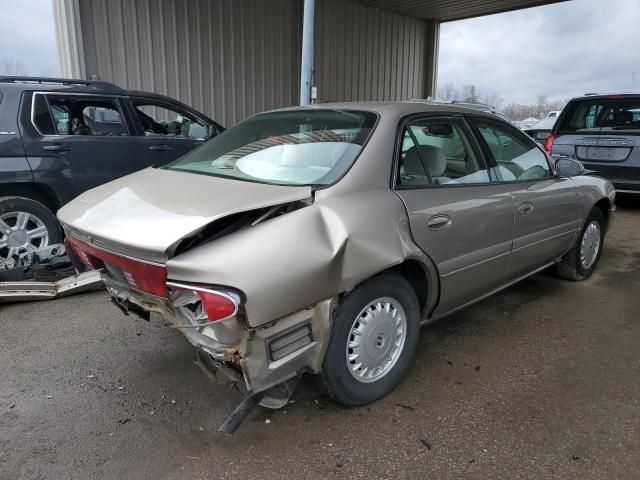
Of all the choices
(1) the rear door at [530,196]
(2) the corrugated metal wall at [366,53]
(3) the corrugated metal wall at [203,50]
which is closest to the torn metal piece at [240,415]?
(1) the rear door at [530,196]

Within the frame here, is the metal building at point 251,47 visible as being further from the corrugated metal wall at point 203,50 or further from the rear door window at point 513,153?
the rear door window at point 513,153

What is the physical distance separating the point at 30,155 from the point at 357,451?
3956mm

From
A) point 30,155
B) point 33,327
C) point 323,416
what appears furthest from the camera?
point 30,155

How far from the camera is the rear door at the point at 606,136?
270 inches

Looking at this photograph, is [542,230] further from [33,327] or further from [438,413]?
[33,327]

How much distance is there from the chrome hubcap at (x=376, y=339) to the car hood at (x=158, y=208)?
0.71 meters

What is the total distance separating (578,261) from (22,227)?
4.90 metres

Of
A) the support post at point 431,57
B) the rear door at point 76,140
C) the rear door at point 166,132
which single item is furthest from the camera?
the support post at point 431,57

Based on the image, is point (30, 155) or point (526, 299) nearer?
point (526, 299)

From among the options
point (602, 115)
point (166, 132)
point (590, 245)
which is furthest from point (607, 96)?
point (166, 132)

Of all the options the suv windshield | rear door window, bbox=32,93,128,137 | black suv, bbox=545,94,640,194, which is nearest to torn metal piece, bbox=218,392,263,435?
the suv windshield

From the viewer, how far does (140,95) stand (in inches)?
213

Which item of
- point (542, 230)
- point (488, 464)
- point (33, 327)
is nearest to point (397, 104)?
point (542, 230)

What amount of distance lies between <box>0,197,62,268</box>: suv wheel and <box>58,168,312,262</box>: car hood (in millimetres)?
1967
